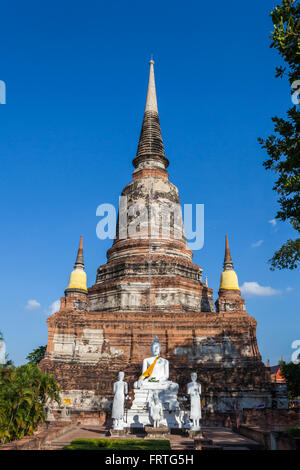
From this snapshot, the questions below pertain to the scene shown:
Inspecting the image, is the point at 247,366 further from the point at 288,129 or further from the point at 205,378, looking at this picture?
the point at 288,129

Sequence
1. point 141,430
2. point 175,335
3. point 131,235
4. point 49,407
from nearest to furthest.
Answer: point 141,430, point 49,407, point 175,335, point 131,235

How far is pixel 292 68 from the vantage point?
1027 cm

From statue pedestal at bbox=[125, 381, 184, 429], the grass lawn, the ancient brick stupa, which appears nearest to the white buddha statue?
statue pedestal at bbox=[125, 381, 184, 429]

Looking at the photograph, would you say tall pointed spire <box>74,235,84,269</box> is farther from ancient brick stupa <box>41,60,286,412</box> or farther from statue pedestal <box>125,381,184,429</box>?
statue pedestal <box>125,381,184,429</box>

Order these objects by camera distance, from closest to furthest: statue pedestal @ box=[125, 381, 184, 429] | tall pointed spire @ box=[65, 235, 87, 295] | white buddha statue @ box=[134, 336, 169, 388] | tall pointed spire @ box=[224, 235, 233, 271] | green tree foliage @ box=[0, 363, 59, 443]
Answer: green tree foliage @ box=[0, 363, 59, 443], statue pedestal @ box=[125, 381, 184, 429], white buddha statue @ box=[134, 336, 169, 388], tall pointed spire @ box=[65, 235, 87, 295], tall pointed spire @ box=[224, 235, 233, 271]

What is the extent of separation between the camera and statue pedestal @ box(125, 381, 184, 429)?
49.2 ft

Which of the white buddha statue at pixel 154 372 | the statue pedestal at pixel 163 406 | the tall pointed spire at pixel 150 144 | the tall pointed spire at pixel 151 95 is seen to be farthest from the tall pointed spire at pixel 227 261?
the tall pointed spire at pixel 151 95

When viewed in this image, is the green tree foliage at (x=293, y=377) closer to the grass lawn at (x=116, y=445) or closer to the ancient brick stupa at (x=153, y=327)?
the ancient brick stupa at (x=153, y=327)

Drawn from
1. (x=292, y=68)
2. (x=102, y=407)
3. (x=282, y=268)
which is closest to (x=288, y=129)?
(x=292, y=68)

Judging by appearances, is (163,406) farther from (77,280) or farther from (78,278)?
(78,278)

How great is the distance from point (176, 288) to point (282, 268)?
43.6 ft

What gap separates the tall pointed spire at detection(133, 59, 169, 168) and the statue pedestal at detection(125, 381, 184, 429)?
839 inches

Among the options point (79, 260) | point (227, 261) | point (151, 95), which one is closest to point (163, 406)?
point (227, 261)

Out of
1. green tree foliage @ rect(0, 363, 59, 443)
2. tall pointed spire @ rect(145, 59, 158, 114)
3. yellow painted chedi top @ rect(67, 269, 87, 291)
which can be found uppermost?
tall pointed spire @ rect(145, 59, 158, 114)
